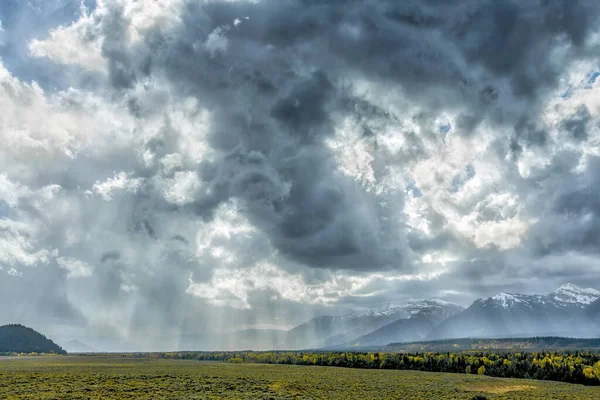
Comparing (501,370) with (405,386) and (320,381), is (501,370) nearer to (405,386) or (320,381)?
(405,386)

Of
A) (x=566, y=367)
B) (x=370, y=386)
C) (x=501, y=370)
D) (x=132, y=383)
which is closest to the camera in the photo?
(x=132, y=383)

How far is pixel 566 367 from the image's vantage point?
18138cm

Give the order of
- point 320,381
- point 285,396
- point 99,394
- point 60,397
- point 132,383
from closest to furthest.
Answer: point 60,397, point 99,394, point 285,396, point 132,383, point 320,381

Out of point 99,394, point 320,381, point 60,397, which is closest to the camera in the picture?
point 60,397

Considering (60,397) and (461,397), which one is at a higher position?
(60,397)

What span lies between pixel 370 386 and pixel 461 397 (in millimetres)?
32273

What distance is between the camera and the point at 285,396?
112 metres

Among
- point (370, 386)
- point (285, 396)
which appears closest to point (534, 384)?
point (370, 386)

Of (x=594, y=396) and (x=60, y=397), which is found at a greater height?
(x=60, y=397)

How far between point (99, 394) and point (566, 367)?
18252 cm

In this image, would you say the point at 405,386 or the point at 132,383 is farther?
the point at 405,386

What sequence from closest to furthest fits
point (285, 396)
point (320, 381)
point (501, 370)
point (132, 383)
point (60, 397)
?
point (60, 397) < point (285, 396) < point (132, 383) < point (320, 381) < point (501, 370)

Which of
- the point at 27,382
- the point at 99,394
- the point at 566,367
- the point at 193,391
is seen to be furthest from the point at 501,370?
the point at 27,382

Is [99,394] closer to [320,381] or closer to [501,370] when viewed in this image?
[320,381]
